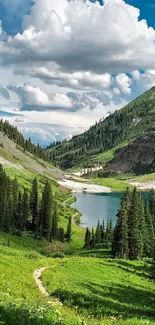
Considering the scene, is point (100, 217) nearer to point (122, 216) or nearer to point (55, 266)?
point (122, 216)

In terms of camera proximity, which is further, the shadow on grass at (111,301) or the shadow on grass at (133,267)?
the shadow on grass at (133,267)

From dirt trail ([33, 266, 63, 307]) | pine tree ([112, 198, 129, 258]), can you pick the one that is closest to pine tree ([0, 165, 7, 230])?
pine tree ([112, 198, 129, 258])

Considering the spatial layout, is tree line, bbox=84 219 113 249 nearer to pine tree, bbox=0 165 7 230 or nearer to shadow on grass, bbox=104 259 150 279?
pine tree, bbox=0 165 7 230

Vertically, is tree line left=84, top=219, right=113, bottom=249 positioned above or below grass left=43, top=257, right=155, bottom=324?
below

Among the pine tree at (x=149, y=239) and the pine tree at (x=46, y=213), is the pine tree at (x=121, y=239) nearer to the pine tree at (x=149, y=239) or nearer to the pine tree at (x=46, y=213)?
the pine tree at (x=149, y=239)

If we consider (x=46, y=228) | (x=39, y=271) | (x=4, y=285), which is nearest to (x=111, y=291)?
(x=39, y=271)

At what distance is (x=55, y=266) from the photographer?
41.7 metres

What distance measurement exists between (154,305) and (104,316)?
1232 centimetres

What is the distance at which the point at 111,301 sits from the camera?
29641 millimetres

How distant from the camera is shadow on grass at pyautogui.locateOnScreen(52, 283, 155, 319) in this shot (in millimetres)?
26022

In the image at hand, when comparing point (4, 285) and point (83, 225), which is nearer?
point (4, 285)

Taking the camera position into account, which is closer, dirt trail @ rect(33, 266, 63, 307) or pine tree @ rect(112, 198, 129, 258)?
dirt trail @ rect(33, 266, 63, 307)

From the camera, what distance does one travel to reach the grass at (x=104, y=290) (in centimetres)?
2572

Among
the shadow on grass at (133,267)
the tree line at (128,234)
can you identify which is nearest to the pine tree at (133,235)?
the tree line at (128,234)
